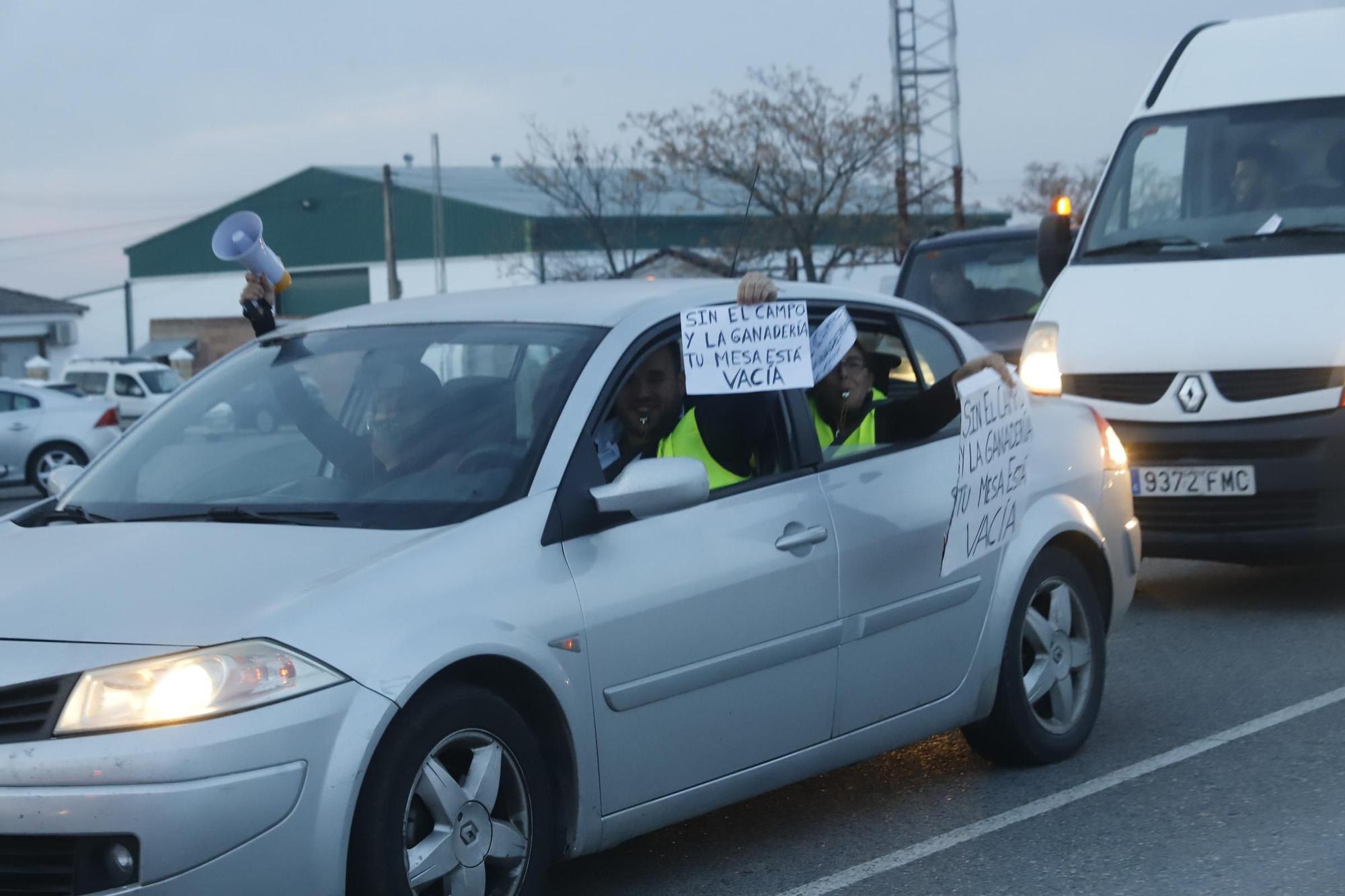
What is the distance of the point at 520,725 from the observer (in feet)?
13.2

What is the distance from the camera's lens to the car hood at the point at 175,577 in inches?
142

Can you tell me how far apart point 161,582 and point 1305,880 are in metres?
2.88

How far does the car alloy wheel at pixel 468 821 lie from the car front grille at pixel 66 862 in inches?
23.0

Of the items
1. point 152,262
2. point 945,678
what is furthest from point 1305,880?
point 152,262

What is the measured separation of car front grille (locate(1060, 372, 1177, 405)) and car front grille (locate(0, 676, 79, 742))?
19.2 ft

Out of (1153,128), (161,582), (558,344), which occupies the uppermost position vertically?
(1153,128)

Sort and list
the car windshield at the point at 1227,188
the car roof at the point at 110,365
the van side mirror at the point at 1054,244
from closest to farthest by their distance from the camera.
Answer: the car windshield at the point at 1227,188
the van side mirror at the point at 1054,244
the car roof at the point at 110,365

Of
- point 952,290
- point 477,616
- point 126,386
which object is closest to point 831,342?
point 477,616

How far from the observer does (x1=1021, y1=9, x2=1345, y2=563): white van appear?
26.3 feet

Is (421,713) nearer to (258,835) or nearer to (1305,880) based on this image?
(258,835)

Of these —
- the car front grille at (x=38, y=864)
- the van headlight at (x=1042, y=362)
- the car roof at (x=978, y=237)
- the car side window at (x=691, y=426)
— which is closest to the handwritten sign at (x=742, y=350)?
the car side window at (x=691, y=426)

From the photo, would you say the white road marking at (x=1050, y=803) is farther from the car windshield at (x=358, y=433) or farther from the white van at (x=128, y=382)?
the white van at (x=128, y=382)

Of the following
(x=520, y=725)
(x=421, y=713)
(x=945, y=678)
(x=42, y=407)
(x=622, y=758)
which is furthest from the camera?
(x=42, y=407)

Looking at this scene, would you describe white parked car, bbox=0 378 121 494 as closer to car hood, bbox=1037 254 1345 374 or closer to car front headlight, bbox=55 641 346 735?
car hood, bbox=1037 254 1345 374
